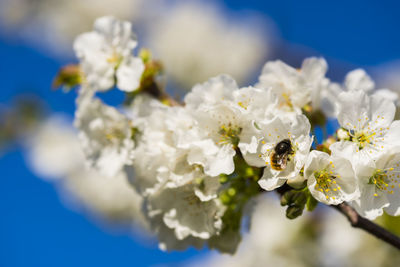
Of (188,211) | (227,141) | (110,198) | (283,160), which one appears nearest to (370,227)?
(283,160)

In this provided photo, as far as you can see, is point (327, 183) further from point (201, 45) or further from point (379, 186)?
point (201, 45)

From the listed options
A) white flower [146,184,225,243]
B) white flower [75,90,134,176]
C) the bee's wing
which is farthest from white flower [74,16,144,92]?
the bee's wing

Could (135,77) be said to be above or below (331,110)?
above

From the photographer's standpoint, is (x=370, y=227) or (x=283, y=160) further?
(x=370, y=227)

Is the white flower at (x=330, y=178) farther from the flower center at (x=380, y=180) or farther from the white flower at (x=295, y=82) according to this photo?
the white flower at (x=295, y=82)

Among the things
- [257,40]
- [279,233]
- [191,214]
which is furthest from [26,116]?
[191,214]

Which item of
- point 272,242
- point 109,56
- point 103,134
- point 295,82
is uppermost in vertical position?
point 109,56

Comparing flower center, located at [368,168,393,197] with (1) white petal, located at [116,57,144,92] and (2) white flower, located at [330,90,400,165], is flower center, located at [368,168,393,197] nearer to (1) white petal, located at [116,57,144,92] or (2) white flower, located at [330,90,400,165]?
(2) white flower, located at [330,90,400,165]

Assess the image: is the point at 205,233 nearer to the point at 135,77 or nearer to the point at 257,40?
the point at 135,77
